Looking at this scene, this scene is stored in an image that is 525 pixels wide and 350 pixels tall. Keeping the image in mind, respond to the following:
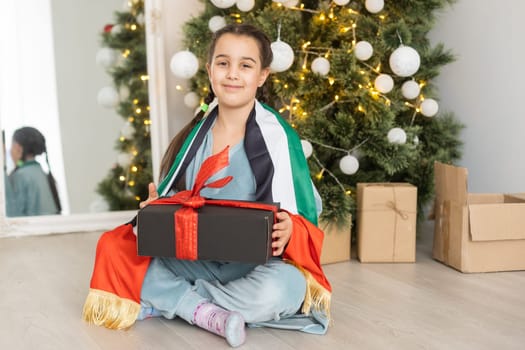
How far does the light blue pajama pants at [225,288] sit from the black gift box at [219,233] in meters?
0.14

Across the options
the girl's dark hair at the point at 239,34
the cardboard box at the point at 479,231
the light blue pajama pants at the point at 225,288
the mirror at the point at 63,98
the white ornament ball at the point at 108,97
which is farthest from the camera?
the white ornament ball at the point at 108,97

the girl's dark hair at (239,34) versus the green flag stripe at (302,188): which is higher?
the girl's dark hair at (239,34)

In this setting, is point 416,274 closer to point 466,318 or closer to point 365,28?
point 466,318

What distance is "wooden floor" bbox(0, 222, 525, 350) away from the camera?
1.48 m

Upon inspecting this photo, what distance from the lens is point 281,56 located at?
2152 mm

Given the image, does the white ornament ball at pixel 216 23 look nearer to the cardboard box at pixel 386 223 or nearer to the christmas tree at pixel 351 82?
the christmas tree at pixel 351 82

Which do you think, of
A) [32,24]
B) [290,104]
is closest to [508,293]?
[290,104]

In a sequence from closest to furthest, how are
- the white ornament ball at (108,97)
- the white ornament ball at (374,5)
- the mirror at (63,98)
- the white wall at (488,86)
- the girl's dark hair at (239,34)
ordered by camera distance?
the girl's dark hair at (239,34), the white ornament ball at (374,5), the white wall at (488,86), the mirror at (63,98), the white ornament ball at (108,97)

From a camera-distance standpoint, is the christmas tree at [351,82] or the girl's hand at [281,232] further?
the christmas tree at [351,82]

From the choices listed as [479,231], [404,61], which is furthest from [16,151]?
[479,231]

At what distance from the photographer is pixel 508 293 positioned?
188 centimetres

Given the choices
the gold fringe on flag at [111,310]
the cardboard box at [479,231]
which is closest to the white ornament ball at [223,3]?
the cardboard box at [479,231]

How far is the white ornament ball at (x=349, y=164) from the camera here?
2250mm

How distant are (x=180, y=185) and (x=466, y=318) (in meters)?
0.81
